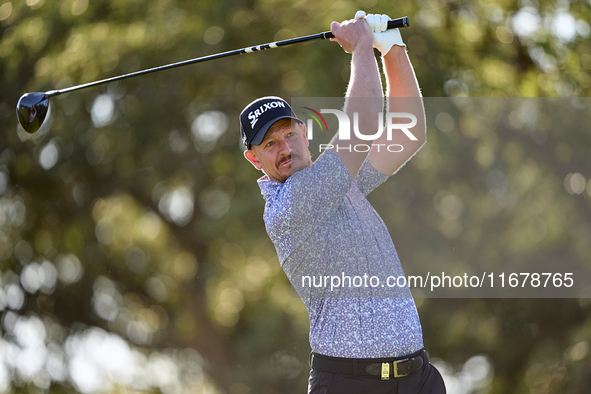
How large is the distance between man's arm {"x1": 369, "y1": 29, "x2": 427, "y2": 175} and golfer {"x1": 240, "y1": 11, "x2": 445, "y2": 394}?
0.07 metres

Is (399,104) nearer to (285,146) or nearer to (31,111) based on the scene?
(285,146)

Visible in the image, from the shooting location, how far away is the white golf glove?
214cm

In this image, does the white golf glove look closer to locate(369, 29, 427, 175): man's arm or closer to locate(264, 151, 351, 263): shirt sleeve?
locate(369, 29, 427, 175): man's arm

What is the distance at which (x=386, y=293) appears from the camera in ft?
6.65

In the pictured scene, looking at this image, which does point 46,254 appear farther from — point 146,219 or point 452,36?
point 452,36

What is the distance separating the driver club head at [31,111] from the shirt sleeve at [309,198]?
1740mm

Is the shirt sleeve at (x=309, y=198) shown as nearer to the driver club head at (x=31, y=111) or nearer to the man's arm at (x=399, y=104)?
the man's arm at (x=399, y=104)

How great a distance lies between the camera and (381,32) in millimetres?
2156

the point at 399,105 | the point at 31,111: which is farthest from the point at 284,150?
the point at 31,111

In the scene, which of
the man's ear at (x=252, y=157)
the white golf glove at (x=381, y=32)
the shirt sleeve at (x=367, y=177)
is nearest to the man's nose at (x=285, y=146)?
the man's ear at (x=252, y=157)

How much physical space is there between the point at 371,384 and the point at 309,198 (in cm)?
54

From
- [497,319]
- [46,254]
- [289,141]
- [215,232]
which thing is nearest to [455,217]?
[497,319]

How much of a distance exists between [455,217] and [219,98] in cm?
276

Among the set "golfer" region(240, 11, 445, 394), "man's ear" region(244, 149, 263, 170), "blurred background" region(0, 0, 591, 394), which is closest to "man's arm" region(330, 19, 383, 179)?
"golfer" region(240, 11, 445, 394)
